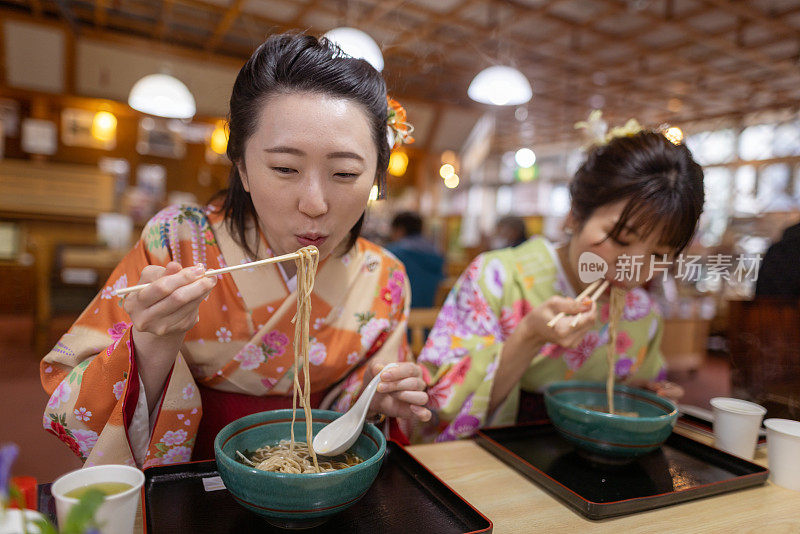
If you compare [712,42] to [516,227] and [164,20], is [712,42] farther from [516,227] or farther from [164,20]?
[164,20]

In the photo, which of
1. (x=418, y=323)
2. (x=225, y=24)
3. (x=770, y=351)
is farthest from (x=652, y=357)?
(x=225, y=24)

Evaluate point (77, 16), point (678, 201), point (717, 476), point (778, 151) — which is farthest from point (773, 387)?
point (77, 16)

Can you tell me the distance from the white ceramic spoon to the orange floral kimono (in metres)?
0.33

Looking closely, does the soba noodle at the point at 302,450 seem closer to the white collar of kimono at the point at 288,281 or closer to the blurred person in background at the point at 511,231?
the white collar of kimono at the point at 288,281

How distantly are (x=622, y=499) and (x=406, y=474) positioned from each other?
17.3 inches

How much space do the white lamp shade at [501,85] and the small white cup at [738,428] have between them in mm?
3813

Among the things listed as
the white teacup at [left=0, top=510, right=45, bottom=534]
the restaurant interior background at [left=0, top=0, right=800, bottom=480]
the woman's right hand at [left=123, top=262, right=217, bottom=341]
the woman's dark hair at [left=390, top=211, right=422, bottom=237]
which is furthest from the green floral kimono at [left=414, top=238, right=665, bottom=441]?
the woman's dark hair at [left=390, top=211, right=422, bottom=237]

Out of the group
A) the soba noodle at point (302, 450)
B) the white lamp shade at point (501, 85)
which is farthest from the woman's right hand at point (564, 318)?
the white lamp shade at point (501, 85)

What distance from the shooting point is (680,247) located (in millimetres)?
1332

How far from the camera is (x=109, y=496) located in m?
0.70

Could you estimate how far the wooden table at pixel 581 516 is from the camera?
0.96 m

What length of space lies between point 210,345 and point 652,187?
1.23 m

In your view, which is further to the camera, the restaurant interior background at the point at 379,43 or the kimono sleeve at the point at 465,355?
the restaurant interior background at the point at 379,43

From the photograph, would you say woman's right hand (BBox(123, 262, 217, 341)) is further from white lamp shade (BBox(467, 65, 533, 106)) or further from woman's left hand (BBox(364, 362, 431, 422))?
white lamp shade (BBox(467, 65, 533, 106))
